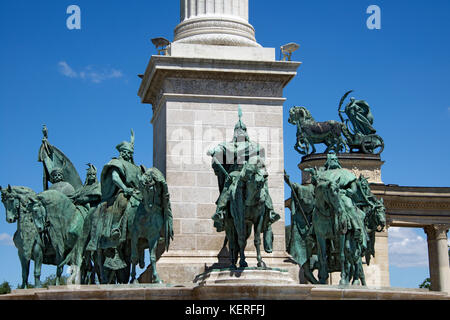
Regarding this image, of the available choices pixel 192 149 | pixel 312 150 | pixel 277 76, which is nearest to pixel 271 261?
pixel 192 149

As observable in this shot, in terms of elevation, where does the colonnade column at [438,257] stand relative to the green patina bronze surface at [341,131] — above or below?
below

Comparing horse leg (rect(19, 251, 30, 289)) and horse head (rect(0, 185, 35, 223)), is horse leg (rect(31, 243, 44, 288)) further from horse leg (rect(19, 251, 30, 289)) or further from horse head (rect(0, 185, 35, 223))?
horse head (rect(0, 185, 35, 223))

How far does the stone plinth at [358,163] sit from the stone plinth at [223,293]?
3143cm

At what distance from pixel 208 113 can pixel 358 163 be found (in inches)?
1208

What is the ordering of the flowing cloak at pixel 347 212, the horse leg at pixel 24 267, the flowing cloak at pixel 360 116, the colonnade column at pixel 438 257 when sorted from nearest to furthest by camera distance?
1. the flowing cloak at pixel 347 212
2. the horse leg at pixel 24 267
3. the colonnade column at pixel 438 257
4. the flowing cloak at pixel 360 116

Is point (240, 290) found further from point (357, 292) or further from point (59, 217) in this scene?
point (59, 217)

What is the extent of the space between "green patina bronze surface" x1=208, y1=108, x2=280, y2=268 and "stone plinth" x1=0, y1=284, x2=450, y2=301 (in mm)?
1413

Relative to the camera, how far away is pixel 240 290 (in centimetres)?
1600

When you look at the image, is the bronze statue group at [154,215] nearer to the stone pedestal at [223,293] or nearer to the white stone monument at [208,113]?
the white stone monument at [208,113]

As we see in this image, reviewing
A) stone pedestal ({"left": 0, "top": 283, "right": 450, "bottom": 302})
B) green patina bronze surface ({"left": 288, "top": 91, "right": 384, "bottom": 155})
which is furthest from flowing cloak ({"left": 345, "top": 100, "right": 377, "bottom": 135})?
stone pedestal ({"left": 0, "top": 283, "right": 450, "bottom": 302})

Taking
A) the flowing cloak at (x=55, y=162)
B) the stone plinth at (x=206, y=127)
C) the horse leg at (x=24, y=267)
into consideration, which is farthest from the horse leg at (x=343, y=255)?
the flowing cloak at (x=55, y=162)

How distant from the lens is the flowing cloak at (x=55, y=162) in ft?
77.4
